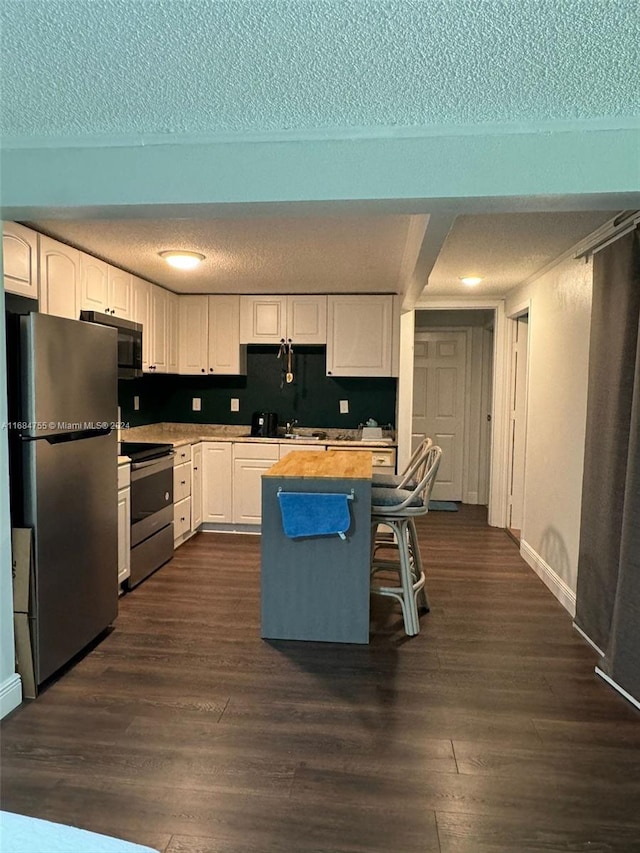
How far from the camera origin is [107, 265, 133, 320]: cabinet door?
12.5ft

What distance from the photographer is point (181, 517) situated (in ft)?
14.7

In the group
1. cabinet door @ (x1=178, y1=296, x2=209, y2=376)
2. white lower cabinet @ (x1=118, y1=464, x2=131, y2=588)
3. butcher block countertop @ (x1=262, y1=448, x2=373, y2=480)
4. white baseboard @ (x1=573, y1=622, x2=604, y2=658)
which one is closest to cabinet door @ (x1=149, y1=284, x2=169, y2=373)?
cabinet door @ (x1=178, y1=296, x2=209, y2=376)

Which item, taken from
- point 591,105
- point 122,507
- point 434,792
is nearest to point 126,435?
point 122,507

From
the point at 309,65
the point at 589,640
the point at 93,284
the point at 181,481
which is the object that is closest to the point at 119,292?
the point at 93,284

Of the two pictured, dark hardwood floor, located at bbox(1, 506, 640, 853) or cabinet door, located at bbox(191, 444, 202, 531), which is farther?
cabinet door, located at bbox(191, 444, 202, 531)

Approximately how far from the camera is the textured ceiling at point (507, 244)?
2689mm

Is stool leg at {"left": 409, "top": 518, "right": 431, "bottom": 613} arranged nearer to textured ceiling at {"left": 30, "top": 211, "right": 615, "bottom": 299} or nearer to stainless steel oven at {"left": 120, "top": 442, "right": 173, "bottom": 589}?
textured ceiling at {"left": 30, "top": 211, "right": 615, "bottom": 299}

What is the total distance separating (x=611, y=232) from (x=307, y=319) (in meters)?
2.83

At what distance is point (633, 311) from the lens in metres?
2.37

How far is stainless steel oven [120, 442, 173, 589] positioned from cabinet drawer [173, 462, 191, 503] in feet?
0.37

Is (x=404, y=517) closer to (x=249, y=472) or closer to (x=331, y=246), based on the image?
(x=331, y=246)

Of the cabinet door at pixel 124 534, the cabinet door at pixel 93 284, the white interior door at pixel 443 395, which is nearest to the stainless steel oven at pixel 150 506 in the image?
the cabinet door at pixel 124 534

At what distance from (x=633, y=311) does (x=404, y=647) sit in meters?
1.97

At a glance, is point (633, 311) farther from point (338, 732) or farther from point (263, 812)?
point (263, 812)
